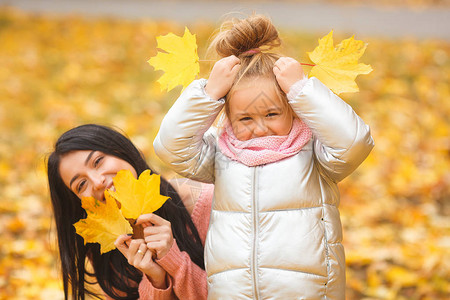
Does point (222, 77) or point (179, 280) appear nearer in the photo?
point (222, 77)

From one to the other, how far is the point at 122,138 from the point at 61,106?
3.27 meters

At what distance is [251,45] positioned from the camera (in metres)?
1.61

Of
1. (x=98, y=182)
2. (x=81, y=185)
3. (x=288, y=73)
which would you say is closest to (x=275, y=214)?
(x=288, y=73)

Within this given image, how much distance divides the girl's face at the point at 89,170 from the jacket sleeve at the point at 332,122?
776mm

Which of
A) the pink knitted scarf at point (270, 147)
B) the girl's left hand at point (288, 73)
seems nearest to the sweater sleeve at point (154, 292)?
the pink knitted scarf at point (270, 147)

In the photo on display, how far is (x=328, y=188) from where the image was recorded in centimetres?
158

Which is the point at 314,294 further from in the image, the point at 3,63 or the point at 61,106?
the point at 3,63

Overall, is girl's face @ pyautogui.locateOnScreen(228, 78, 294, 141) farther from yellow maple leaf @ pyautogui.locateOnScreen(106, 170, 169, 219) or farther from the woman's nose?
the woman's nose

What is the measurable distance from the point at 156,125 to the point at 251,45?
10.4ft

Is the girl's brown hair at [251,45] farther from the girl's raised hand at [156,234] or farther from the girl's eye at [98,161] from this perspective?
the girl's eye at [98,161]

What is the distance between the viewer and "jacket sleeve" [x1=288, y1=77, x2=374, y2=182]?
55.4 inches

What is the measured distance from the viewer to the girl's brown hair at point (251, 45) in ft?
5.07

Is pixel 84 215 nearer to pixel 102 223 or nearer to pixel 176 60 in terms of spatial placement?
pixel 102 223

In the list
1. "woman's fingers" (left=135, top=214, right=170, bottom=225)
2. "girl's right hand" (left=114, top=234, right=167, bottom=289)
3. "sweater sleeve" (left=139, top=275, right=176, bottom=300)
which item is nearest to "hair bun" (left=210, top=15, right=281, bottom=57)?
"woman's fingers" (left=135, top=214, right=170, bottom=225)
